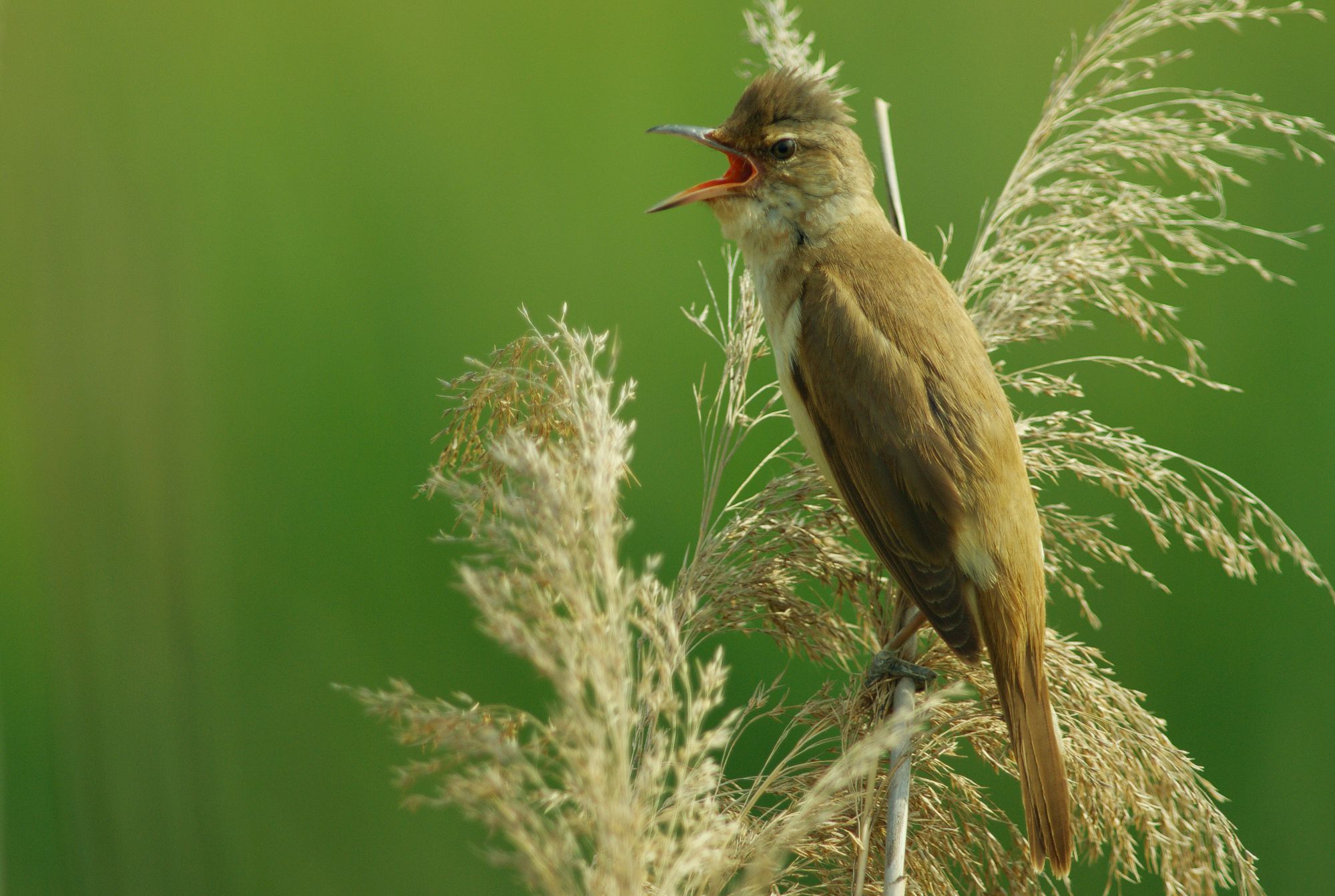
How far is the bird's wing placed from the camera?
1527mm

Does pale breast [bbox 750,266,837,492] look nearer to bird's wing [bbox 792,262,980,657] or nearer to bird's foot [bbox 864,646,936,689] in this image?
bird's wing [bbox 792,262,980,657]

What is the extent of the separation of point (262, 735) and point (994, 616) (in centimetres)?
171

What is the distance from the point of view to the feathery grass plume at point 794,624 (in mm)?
849

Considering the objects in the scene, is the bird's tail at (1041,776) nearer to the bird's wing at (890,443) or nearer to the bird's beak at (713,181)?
the bird's wing at (890,443)

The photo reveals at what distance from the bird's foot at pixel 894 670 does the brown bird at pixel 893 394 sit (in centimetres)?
5

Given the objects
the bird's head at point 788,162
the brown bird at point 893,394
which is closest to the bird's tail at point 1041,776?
the brown bird at point 893,394

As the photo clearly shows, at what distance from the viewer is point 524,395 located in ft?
4.44

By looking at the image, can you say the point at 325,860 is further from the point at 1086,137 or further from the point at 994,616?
the point at 1086,137

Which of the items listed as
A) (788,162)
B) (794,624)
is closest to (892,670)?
(794,624)

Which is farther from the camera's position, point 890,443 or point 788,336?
point 788,336

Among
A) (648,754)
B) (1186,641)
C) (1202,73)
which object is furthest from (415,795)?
(1202,73)

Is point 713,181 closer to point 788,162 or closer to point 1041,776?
point 788,162

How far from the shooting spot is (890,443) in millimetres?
1605

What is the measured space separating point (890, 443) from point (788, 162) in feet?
1.97
